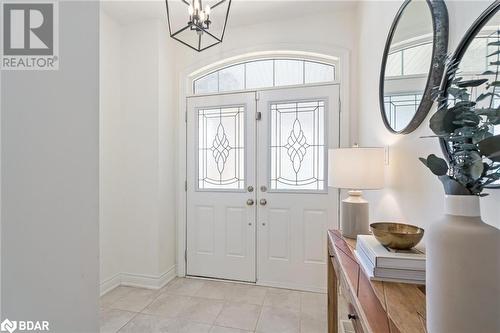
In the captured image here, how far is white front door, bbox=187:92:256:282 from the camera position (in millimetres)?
2824

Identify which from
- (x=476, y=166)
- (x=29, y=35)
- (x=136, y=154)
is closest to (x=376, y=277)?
(x=476, y=166)

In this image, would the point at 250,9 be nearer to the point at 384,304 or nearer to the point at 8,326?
the point at 384,304

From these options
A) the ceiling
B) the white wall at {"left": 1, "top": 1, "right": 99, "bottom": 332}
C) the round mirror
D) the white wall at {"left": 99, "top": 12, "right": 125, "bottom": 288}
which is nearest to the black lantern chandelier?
the ceiling

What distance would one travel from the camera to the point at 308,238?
105 inches

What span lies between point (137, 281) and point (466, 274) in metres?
2.96

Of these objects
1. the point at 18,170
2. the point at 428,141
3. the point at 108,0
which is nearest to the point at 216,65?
the point at 108,0

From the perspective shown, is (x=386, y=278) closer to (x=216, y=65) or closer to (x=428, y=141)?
(x=428, y=141)

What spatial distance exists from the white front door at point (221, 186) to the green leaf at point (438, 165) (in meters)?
2.19

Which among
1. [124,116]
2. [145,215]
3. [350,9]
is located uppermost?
[350,9]

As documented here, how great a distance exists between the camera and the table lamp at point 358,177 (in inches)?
63.2

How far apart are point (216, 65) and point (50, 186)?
2617 millimetres

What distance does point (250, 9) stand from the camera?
2.59 meters

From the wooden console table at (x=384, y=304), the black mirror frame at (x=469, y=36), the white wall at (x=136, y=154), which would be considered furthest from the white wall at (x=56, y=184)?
the white wall at (x=136, y=154)

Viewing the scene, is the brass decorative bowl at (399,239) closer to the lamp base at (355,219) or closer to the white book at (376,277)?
the white book at (376,277)
